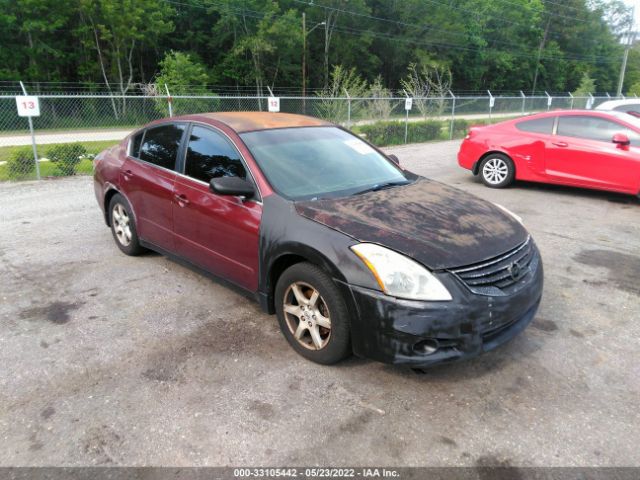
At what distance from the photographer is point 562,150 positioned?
26.4ft

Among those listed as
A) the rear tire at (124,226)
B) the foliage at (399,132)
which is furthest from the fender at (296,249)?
the foliage at (399,132)

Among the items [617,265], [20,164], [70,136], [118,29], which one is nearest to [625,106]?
[617,265]

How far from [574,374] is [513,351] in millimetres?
400

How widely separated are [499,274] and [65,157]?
35.0ft

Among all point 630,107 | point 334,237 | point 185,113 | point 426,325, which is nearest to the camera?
point 426,325

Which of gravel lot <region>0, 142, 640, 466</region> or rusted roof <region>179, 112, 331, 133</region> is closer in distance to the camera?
gravel lot <region>0, 142, 640, 466</region>

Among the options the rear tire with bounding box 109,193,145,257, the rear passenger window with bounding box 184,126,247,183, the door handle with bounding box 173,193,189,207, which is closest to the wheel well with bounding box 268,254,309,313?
the rear passenger window with bounding box 184,126,247,183

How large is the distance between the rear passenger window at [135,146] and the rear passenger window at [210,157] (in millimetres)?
980

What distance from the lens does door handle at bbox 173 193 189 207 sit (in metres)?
4.02

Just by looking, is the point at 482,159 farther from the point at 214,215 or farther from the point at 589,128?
the point at 214,215

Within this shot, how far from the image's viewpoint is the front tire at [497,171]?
8.80 meters

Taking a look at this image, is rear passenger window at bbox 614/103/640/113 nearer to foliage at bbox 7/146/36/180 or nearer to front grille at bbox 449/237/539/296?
front grille at bbox 449/237/539/296

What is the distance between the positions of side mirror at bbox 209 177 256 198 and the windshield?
0.59ft

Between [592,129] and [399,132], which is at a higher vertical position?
[592,129]
